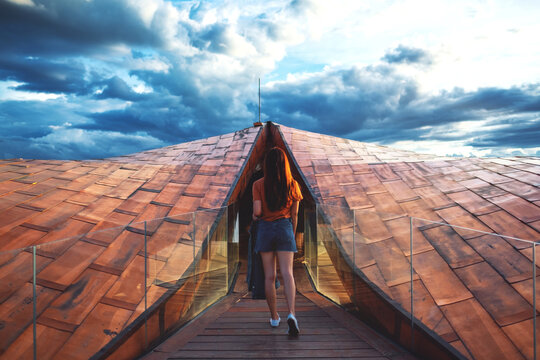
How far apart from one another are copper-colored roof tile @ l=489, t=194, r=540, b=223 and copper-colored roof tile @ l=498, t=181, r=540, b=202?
11 centimetres

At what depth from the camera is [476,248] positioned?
1989 millimetres

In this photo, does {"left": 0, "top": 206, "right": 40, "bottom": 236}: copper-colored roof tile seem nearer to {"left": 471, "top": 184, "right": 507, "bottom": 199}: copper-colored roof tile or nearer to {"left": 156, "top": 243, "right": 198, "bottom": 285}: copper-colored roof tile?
{"left": 156, "top": 243, "right": 198, "bottom": 285}: copper-colored roof tile

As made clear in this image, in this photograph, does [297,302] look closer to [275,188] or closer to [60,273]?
[275,188]

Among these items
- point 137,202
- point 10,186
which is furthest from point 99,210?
point 10,186

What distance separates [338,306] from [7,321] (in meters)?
2.17

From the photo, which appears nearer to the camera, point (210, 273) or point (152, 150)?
point (210, 273)

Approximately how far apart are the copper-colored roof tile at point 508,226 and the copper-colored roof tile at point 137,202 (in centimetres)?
371

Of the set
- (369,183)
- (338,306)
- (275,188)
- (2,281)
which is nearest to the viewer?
(2,281)

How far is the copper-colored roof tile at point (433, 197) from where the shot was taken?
3.66m

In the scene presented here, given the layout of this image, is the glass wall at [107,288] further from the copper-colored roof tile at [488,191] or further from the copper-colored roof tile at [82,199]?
the copper-colored roof tile at [488,191]

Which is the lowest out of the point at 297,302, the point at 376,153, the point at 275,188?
the point at 297,302

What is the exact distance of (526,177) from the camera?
3.98m

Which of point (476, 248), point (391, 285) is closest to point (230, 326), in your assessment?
point (391, 285)

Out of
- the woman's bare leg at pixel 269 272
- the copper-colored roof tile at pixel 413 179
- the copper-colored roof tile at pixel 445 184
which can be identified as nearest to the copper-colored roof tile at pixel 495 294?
the woman's bare leg at pixel 269 272
